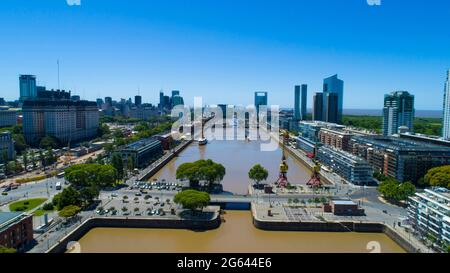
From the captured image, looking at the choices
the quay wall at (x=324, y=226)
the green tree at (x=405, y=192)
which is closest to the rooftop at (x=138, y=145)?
the quay wall at (x=324, y=226)

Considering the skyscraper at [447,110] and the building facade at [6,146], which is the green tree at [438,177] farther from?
the building facade at [6,146]

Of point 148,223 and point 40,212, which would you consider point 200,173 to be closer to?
point 148,223

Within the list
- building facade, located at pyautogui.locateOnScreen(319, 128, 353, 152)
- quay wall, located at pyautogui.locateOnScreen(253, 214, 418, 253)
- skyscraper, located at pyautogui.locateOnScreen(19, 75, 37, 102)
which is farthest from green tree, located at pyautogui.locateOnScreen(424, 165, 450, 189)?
skyscraper, located at pyautogui.locateOnScreen(19, 75, 37, 102)

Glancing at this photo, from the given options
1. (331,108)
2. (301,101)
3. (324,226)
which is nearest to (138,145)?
(324,226)

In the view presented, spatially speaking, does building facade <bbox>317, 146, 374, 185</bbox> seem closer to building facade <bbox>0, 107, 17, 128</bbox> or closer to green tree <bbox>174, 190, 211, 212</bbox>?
green tree <bbox>174, 190, 211, 212</bbox>
